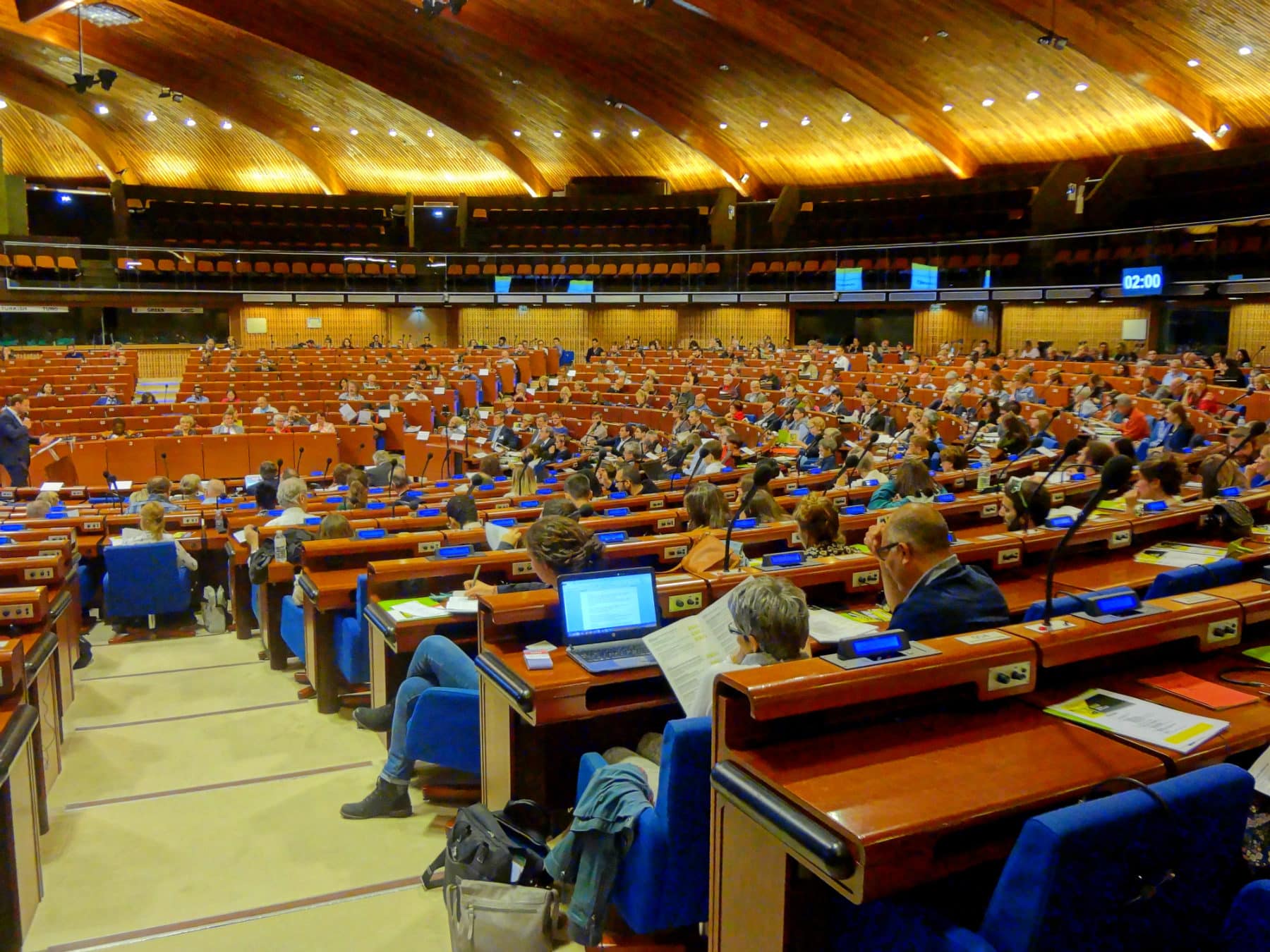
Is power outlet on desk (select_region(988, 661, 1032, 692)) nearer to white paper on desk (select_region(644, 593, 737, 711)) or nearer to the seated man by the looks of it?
the seated man

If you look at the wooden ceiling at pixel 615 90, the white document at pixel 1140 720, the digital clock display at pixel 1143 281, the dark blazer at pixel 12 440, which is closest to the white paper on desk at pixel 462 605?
the white document at pixel 1140 720

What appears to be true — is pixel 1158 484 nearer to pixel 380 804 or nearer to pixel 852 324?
pixel 380 804

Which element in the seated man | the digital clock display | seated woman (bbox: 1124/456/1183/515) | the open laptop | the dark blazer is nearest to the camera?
the seated man

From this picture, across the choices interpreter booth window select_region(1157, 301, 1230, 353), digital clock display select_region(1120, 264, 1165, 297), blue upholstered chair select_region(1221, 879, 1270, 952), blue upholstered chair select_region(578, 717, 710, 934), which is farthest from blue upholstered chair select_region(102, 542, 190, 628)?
interpreter booth window select_region(1157, 301, 1230, 353)

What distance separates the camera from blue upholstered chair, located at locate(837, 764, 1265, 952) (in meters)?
1.58

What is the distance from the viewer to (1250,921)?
5.56ft

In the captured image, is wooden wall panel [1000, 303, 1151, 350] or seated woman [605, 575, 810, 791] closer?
seated woman [605, 575, 810, 791]

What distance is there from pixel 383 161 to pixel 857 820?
95.5 ft

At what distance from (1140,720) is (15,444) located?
38.9ft

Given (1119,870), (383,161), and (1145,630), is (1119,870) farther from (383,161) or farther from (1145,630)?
(383,161)

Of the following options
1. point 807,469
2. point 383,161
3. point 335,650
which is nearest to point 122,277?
point 383,161

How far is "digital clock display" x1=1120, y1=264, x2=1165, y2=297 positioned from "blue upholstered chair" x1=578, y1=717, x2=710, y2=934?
18.0m

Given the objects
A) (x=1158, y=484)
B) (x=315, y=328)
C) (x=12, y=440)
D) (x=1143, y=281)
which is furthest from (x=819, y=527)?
(x=315, y=328)

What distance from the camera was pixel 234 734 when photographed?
4.71 meters
